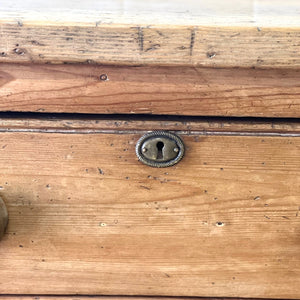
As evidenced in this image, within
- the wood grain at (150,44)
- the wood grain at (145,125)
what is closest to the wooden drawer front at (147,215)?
the wood grain at (145,125)

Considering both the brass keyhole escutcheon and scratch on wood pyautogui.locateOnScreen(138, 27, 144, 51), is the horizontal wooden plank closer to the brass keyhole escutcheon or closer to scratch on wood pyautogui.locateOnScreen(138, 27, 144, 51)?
scratch on wood pyautogui.locateOnScreen(138, 27, 144, 51)

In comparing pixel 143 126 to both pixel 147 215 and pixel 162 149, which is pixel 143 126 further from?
pixel 147 215

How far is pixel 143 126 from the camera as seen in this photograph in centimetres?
54

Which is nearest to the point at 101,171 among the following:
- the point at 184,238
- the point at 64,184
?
the point at 64,184

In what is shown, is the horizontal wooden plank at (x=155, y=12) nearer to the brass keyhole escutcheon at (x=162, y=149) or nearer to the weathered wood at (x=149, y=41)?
the weathered wood at (x=149, y=41)

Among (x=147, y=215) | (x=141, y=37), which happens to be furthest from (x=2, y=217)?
(x=141, y=37)

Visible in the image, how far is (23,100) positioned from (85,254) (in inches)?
10.8

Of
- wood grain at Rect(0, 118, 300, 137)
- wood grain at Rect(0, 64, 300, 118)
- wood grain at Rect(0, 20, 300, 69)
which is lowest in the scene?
wood grain at Rect(0, 118, 300, 137)

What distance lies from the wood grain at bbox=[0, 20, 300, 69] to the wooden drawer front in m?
0.11

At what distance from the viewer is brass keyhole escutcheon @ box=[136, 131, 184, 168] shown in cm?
53

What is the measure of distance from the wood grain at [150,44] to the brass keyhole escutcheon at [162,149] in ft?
0.36

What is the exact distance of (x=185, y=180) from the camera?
1.84ft

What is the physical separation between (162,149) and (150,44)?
0.50 feet

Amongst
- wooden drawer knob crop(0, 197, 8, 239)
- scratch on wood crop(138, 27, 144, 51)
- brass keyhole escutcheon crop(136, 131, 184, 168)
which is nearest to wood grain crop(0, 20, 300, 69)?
scratch on wood crop(138, 27, 144, 51)
